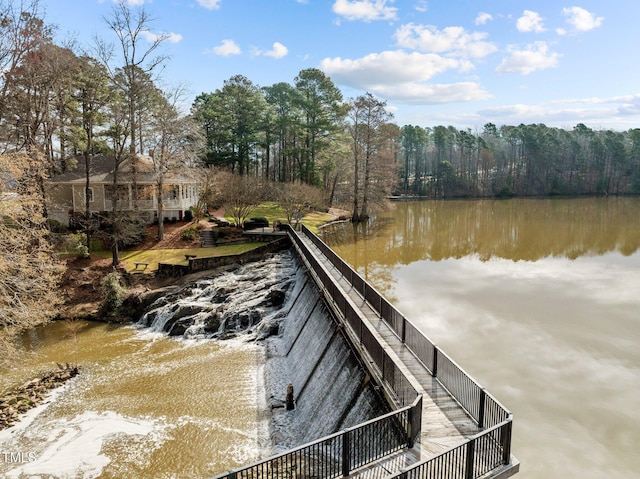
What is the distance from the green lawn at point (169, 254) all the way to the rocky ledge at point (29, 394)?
951 cm

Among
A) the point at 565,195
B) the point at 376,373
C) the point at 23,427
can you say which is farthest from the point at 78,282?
the point at 565,195

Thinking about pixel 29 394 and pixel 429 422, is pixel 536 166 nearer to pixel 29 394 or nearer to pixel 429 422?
pixel 429 422

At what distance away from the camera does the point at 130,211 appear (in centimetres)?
2850

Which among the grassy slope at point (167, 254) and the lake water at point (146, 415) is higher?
the grassy slope at point (167, 254)

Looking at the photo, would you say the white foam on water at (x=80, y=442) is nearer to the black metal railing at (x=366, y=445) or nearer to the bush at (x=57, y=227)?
the black metal railing at (x=366, y=445)

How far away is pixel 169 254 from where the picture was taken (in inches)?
1024

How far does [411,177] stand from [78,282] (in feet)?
296

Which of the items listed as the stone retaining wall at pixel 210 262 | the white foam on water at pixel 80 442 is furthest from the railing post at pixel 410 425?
the stone retaining wall at pixel 210 262

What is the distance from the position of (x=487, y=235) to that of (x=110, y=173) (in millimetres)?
31152

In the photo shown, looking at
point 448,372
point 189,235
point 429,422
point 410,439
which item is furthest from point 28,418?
point 189,235

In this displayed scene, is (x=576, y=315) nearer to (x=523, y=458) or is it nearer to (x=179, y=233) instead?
(x=523, y=458)

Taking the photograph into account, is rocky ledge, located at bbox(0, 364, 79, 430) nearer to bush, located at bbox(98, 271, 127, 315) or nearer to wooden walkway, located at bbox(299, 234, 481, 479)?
bush, located at bbox(98, 271, 127, 315)

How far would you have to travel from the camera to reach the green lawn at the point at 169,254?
24359 mm

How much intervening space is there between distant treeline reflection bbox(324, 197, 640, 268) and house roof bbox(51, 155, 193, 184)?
14263mm
